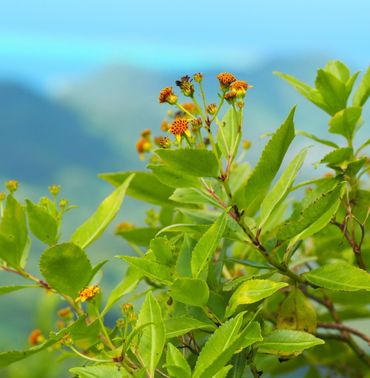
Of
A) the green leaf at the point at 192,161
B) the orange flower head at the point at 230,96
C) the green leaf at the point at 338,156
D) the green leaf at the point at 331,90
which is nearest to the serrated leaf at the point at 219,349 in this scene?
the green leaf at the point at 192,161

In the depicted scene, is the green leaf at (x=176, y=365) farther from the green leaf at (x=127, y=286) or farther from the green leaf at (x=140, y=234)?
the green leaf at (x=140, y=234)

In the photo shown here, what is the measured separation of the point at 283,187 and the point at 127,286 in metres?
0.30

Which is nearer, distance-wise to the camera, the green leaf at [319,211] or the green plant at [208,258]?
the green plant at [208,258]

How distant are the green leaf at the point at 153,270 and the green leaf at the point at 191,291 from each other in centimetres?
→ 5

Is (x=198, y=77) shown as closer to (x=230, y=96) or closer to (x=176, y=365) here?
(x=230, y=96)

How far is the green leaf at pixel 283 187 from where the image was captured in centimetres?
114

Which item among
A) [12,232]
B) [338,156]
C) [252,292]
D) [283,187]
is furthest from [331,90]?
[12,232]

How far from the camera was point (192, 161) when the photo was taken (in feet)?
3.34

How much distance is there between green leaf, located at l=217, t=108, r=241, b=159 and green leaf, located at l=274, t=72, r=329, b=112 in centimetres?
28

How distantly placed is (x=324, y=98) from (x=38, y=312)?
1071 mm

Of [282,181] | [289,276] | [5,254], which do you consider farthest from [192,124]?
[5,254]

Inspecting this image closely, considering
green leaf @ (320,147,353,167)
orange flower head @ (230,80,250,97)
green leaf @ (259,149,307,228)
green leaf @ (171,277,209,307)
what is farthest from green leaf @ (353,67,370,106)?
green leaf @ (171,277,209,307)

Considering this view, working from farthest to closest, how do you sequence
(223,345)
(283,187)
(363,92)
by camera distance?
(363,92) < (283,187) < (223,345)

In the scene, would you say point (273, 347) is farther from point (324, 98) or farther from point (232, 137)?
point (324, 98)
